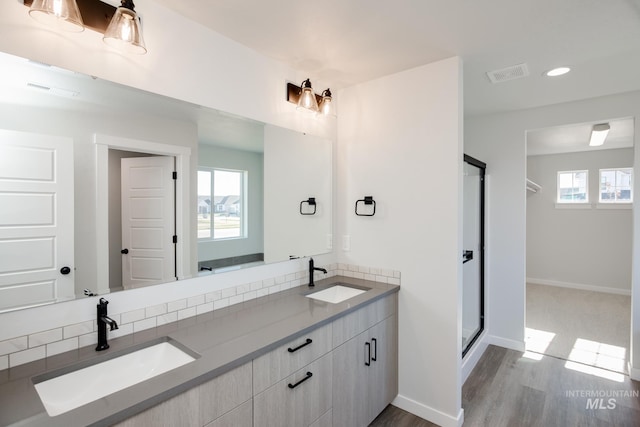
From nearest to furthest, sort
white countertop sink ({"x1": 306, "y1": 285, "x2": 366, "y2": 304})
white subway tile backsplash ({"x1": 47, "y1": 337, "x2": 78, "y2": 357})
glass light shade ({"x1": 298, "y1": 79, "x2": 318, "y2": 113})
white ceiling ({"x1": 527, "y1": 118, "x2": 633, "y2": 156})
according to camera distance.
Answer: white subway tile backsplash ({"x1": 47, "y1": 337, "x2": 78, "y2": 357}) → glass light shade ({"x1": 298, "y1": 79, "x2": 318, "y2": 113}) → white countertop sink ({"x1": 306, "y1": 285, "x2": 366, "y2": 304}) → white ceiling ({"x1": 527, "y1": 118, "x2": 633, "y2": 156})

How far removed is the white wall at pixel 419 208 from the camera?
218cm

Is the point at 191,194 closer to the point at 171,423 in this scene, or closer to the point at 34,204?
the point at 34,204

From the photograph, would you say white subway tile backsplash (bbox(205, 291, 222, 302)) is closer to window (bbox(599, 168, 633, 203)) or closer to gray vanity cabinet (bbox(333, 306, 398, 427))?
gray vanity cabinet (bbox(333, 306, 398, 427))

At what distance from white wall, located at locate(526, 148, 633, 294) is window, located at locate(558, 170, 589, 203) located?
0.26 ft

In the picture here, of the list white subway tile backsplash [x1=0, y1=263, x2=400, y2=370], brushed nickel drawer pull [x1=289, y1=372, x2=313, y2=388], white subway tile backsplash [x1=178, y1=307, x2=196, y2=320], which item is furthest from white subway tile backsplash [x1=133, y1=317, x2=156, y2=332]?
brushed nickel drawer pull [x1=289, y1=372, x2=313, y2=388]

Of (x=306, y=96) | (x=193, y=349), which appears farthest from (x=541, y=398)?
(x=306, y=96)

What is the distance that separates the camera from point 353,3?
5.22 ft

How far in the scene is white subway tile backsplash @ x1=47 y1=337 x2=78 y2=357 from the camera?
4.16 feet

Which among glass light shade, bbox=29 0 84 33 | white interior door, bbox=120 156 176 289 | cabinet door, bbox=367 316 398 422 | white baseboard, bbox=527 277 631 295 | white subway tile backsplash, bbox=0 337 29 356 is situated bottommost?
white baseboard, bbox=527 277 631 295

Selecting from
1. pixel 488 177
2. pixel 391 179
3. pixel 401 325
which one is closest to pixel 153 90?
pixel 391 179

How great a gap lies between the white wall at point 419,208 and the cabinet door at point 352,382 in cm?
48

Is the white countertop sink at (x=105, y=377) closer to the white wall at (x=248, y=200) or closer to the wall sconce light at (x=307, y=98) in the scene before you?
the white wall at (x=248, y=200)

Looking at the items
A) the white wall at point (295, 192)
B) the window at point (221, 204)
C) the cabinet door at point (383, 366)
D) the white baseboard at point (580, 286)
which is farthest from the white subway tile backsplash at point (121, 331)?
the white baseboard at point (580, 286)

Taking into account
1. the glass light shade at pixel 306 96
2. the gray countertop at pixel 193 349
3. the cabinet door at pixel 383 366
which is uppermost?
the glass light shade at pixel 306 96
